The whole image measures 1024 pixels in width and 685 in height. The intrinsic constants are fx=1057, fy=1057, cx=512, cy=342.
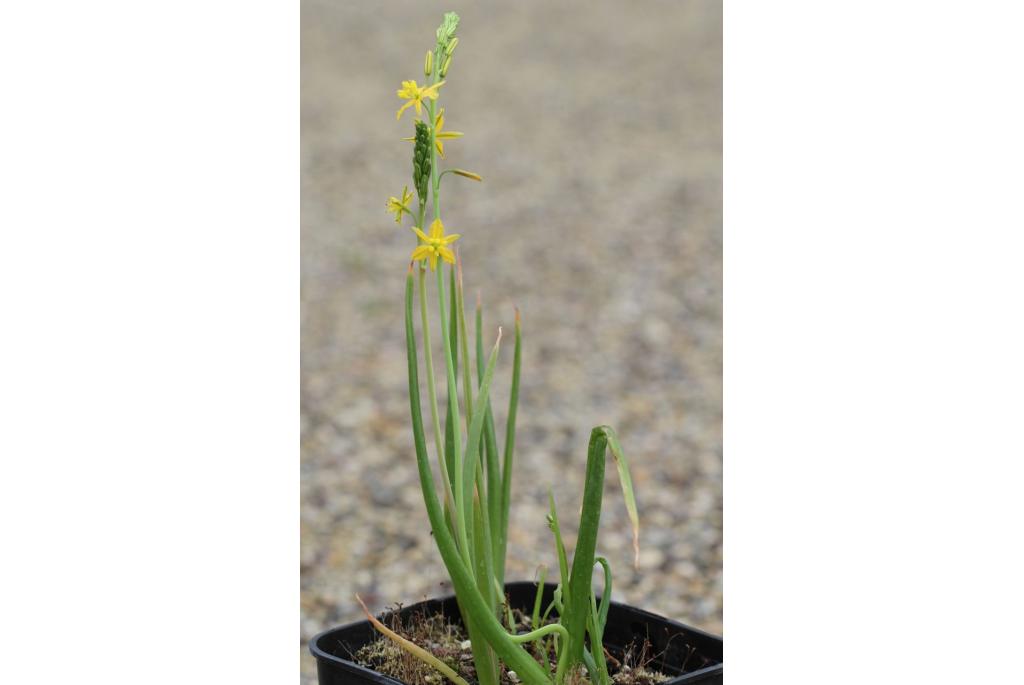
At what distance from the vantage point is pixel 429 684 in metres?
1.53

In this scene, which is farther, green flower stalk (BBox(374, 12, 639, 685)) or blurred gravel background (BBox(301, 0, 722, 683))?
blurred gravel background (BBox(301, 0, 722, 683))

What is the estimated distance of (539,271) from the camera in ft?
16.1

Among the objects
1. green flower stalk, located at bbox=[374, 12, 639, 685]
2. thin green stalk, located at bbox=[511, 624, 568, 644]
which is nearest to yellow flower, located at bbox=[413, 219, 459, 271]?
green flower stalk, located at bbox=[374, 12, 639, 685]

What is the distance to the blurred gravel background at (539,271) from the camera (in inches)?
122

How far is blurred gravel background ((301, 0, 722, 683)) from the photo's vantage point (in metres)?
3.10

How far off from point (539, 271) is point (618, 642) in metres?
3.33

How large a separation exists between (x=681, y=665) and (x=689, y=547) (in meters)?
1.44

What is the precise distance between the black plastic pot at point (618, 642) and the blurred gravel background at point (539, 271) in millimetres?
697

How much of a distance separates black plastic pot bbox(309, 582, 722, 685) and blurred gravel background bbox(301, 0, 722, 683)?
697 millimetres

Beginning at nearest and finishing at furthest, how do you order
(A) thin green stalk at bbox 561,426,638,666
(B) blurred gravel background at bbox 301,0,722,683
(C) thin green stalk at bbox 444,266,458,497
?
1. (A) thin green stalk at bbox 561,426,638,666
2. (C) thin green stalk at bbox 444,266,458,497
3. (B) blurred gravel background at bbox 301,0,722,683

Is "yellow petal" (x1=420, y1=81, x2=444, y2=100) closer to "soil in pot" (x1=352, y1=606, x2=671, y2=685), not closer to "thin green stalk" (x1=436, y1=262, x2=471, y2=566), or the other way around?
"thin green stalk" (x1=436, y1=262, x2=471, y2=566)

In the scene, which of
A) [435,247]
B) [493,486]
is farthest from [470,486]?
[435,247]

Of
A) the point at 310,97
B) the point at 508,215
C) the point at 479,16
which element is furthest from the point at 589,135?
the point at 479,16

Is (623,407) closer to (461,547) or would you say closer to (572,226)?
(572,226)
